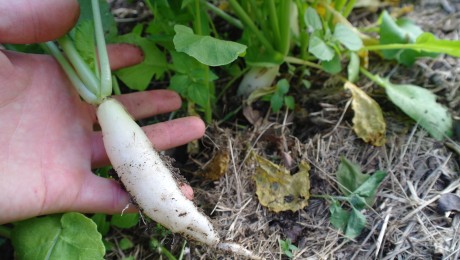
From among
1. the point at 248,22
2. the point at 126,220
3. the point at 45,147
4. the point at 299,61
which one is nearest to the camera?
the point at 45,147

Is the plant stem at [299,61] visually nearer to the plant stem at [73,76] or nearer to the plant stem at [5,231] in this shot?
the plant stem at [73,76]

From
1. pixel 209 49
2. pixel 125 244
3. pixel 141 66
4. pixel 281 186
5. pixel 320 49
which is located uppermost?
pixel 209 49

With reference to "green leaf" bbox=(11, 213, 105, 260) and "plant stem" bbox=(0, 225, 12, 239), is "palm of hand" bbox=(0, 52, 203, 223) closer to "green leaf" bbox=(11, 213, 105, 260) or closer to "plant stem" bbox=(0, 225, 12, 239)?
"green leaf" bbox=(11, 213, 105, 260)

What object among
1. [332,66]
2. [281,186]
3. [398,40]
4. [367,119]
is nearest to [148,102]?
[281,186]

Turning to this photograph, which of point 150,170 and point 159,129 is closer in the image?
point 150,170

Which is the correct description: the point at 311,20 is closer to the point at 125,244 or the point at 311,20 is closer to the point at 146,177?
the point at 146,177

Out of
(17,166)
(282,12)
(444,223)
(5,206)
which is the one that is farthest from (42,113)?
(444,223)

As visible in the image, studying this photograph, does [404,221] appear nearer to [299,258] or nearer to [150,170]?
[299,258]
